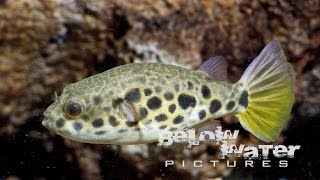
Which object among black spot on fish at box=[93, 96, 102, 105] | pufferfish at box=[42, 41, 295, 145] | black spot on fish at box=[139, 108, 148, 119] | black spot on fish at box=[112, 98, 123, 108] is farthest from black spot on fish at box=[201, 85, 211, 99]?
black spot on fish at box=[93, 96, 102, 105]

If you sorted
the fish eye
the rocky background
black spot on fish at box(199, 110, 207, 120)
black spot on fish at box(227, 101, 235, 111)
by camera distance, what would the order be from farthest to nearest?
1. the rocky background
2. black spot on fish at box(227, 101, 235, 111)
3. black spot on fish at box(199, 110, 207, 120)
4. the fish eye

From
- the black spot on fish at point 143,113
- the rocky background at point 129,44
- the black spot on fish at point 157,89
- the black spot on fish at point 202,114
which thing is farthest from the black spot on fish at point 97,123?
the rocky background at point 129,44

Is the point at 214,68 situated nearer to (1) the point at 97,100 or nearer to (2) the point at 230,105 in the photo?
(2) the point at 230,105

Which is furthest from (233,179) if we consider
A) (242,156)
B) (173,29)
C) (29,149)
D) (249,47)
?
(29,149)

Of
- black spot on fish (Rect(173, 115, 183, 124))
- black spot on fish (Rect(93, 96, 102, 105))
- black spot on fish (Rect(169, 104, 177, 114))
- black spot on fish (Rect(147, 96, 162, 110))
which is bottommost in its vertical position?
black spot on fish (Rect(173, 115, 183, 124))

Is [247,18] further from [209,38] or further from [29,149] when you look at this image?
[29,149]

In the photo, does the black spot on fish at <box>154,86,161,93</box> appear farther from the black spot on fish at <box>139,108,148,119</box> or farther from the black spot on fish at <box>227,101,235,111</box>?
the black spot on fish at <box>227,101,235,111</box>
